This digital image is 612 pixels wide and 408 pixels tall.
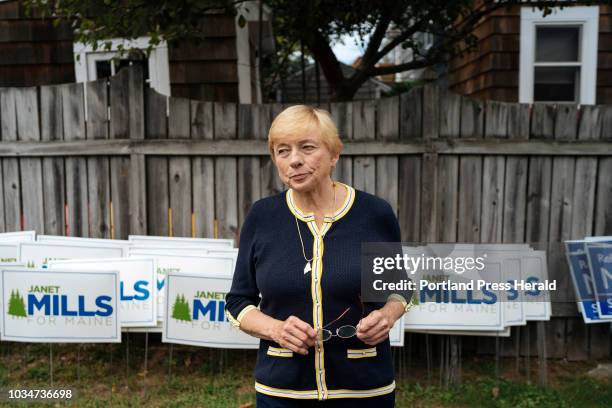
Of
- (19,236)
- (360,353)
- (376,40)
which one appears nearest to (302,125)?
(360,353)

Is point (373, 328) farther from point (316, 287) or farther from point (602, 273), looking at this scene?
point (602, 273)

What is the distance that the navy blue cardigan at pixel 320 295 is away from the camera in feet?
5.90

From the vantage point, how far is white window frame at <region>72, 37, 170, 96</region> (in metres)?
7.17

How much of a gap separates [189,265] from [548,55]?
678 centimetres

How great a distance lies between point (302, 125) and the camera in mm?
1818

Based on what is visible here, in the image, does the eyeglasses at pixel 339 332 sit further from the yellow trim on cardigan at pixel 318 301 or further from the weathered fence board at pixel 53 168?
the weathered fence board at pixel 53 168

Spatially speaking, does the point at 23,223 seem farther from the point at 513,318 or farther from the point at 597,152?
the point at 597,152

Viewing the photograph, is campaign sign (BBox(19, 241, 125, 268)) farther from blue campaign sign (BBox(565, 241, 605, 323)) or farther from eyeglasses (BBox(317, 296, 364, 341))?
blue campaign sign (BBox(565, 241, 605, 323))

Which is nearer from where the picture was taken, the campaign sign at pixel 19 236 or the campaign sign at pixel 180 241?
→ the campaign sign at pixel 180 241

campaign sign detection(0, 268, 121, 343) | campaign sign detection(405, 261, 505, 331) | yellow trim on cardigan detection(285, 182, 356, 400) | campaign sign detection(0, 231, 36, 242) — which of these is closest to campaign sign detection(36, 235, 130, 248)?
campaign sign detection(0, 231, 36, 242)

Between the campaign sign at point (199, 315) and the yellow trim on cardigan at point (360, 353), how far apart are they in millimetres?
2034

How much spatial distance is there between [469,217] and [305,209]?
2.71 metres


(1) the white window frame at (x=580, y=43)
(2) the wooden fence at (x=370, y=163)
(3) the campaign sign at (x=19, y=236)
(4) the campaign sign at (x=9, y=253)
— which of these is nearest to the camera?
(2) the wooden fence at (x=370, y=163)

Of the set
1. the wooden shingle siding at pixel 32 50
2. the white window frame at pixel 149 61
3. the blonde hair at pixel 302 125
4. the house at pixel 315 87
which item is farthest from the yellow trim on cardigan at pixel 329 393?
the house at pixel 315 87
